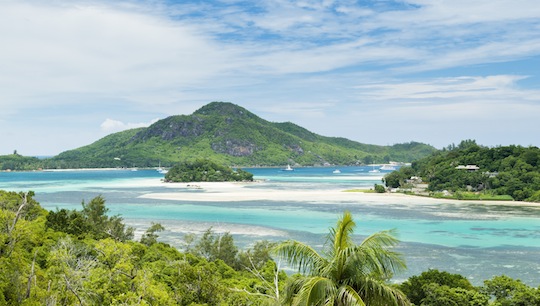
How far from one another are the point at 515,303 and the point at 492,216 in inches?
2018

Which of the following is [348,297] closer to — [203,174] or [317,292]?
[317,292]

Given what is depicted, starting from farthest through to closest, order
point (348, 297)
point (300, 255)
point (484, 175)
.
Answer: point (484, 175) < point (300, 255) < point (348, 297)

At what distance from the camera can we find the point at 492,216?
68312 millimetres

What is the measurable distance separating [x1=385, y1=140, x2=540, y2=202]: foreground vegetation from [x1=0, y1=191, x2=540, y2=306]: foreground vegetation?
241ft

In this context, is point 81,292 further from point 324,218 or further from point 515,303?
point 324,218

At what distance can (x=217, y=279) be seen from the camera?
61.8 ft

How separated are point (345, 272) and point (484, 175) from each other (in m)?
103

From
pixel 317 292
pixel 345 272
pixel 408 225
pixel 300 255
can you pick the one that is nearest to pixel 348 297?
pixel 317 292

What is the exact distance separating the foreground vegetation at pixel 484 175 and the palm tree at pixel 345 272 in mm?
89792

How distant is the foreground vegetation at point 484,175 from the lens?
92.3 m

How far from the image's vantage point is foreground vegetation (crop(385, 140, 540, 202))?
92312mm

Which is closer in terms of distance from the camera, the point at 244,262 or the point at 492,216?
the point at 244,262

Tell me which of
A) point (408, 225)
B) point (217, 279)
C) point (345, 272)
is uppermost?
point (345, 272)

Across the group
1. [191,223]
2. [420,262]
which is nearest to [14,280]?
[420,262]
